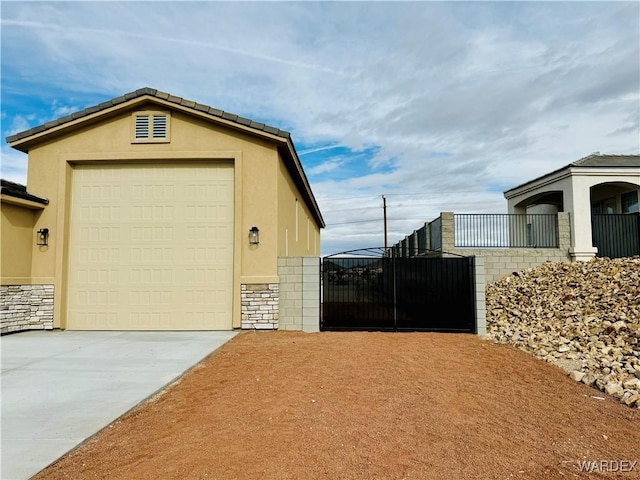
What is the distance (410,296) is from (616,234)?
10623mm

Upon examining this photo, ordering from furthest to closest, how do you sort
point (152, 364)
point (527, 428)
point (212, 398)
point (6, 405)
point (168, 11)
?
point (168, 11) < point (152, 364) < point (212, 398) < point (6, 405) < point (527, 428)

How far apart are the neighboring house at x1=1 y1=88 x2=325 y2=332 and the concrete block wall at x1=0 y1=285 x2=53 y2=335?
0.23ft

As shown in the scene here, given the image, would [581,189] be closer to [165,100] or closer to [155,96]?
[165,100]

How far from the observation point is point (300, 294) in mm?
9719

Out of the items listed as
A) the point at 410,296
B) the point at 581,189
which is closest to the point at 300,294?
the point at 410,296

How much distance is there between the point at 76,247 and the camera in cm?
1014

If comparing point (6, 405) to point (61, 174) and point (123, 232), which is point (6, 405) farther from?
point (61, 174)

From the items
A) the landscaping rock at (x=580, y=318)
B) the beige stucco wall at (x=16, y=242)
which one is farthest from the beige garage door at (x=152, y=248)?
the landscaping rock at (x=580, y=318)

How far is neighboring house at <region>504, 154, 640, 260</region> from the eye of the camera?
46.8ft

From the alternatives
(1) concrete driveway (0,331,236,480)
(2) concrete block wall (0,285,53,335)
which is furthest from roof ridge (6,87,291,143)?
(1) concrete driveway (0,331,236,480)

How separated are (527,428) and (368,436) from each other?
1.68 m

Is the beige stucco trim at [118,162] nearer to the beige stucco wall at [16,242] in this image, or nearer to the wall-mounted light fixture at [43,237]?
the wall-mounted light fixture at [43,237]

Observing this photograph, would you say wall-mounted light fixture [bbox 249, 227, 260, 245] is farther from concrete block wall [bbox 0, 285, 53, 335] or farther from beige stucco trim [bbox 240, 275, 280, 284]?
concrete block wall [bbox 0, 285, 53, 335]

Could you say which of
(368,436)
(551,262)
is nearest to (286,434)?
(368,436)
